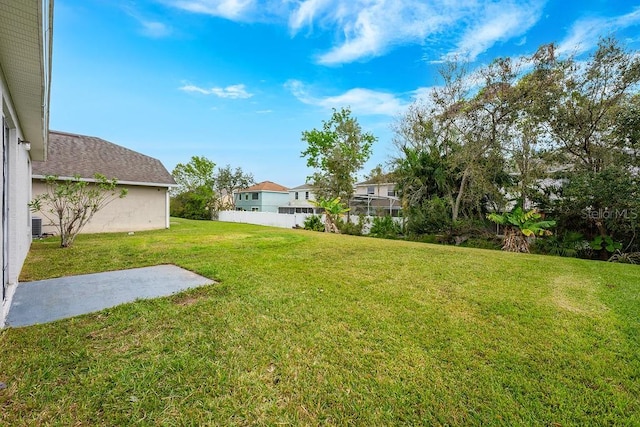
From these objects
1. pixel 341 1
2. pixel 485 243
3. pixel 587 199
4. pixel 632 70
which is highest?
pixel 341 1

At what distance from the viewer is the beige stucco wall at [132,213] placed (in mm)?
13141

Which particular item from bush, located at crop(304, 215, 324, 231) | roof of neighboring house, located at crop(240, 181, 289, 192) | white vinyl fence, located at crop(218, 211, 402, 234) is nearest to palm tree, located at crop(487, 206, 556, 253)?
white vinyl fence, located at crop(218, 211, 402, 234)

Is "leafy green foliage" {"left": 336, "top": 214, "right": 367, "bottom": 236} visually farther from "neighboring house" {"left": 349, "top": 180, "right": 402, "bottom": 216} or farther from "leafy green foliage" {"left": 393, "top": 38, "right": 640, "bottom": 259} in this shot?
"leafy green foliage" {"left": 393, "top": 38, "right": 640, "bottom": 259}

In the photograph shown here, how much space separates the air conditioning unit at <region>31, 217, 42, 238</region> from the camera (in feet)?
36.1

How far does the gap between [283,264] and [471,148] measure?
11.3m

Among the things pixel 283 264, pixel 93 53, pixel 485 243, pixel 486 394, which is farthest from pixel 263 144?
pixel 486 394

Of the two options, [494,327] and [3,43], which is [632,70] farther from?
[3,43]

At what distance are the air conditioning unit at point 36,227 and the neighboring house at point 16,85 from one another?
6424 mm

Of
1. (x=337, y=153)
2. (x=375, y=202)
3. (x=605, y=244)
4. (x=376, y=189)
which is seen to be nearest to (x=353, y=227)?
(x=337, y=153)

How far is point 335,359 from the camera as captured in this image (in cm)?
279

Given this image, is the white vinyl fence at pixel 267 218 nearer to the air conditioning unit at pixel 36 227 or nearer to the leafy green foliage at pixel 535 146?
the leafy green foliage at pixel 535 146

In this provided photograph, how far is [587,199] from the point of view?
1011 cm

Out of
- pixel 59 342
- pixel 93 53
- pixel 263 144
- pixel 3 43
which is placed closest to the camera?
pixel 59 342

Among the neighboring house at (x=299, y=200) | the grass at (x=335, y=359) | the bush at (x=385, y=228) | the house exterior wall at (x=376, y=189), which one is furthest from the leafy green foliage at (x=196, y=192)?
the grass at (x=335, y=359)
